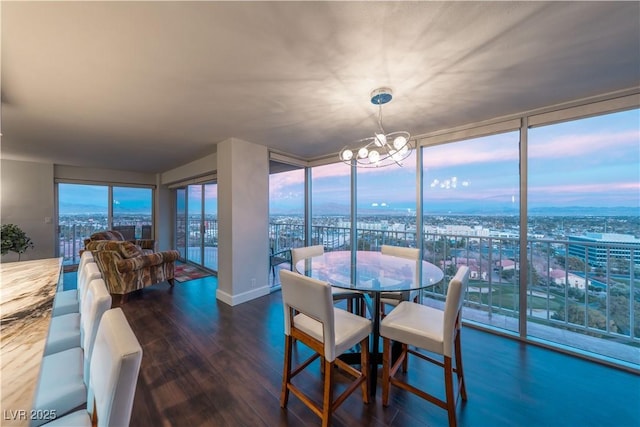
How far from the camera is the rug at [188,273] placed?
4.51m

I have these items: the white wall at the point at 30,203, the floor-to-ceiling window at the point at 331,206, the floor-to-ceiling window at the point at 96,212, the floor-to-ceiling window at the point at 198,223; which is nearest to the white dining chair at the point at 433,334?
the floor-to-ceiling window at the point at 331,206

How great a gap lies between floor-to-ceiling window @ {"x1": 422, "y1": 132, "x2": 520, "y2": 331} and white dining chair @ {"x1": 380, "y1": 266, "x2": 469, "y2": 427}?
62.2 inches

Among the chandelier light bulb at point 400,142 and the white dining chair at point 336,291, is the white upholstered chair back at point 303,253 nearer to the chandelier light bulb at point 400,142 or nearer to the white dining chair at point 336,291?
the white dining chair at point 336,291

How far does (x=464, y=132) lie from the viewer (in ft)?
9.08

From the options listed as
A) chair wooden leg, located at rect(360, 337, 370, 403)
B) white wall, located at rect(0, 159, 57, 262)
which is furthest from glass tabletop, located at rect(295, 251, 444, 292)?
white wall, located at rect(0, 159, 57, 262)

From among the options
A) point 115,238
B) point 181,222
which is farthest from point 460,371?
point 181,222

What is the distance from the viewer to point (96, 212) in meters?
5.74

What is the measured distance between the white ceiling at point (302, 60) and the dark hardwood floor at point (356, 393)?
2.32 m

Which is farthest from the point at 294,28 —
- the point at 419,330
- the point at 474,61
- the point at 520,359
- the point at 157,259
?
the point at 157,259

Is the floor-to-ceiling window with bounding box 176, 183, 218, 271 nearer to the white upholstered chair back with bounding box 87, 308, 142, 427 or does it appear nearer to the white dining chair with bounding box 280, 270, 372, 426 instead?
the white dining chair with bounding box 280, 270, 372, 426

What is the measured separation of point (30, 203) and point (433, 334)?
737 cm

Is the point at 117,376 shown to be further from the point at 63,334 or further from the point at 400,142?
the point at 400,142

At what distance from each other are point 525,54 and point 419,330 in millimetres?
1898

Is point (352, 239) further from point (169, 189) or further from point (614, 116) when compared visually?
point (169, 189)
